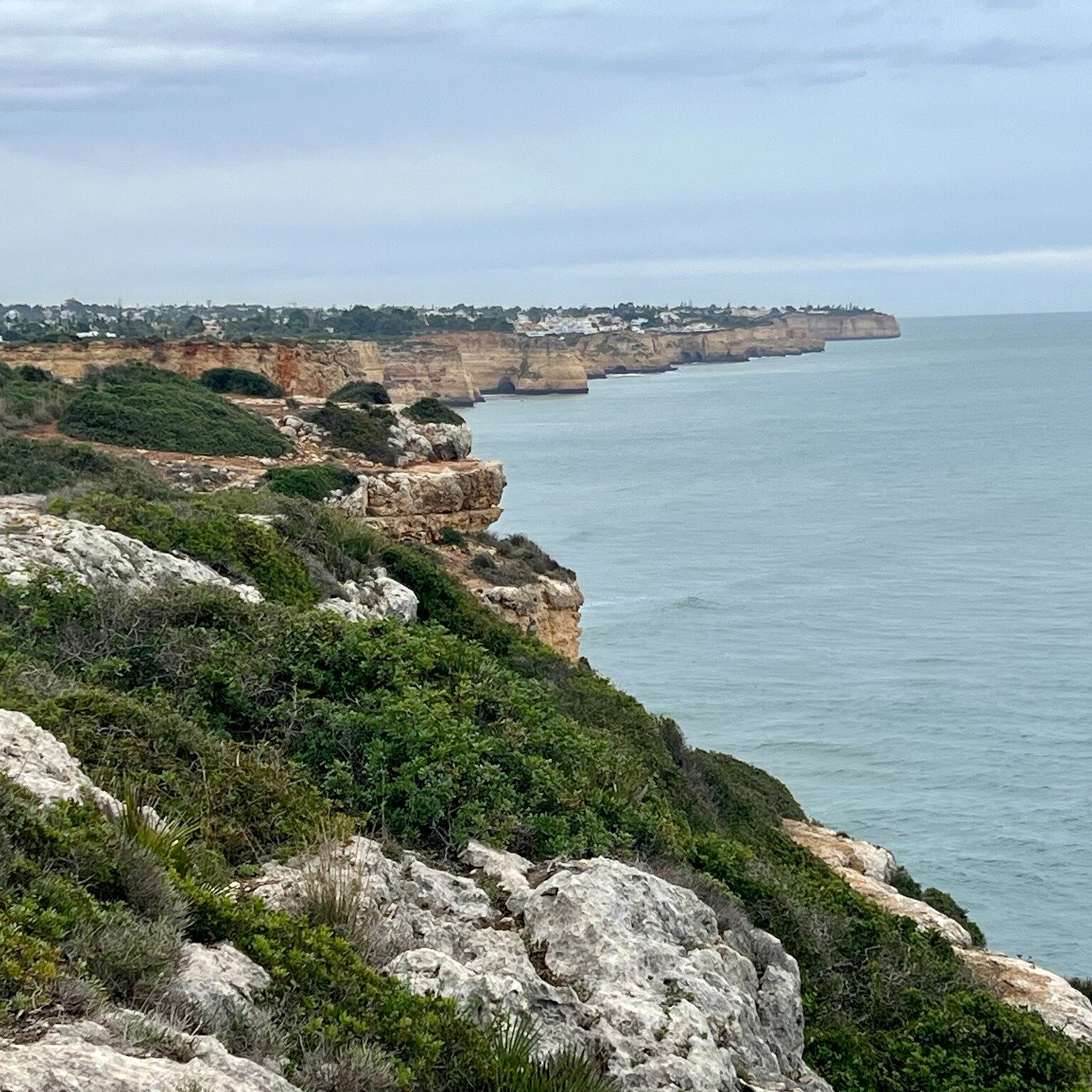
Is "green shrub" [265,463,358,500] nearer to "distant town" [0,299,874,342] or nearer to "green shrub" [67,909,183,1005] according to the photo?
"green shrub" [67,909,183,1005]

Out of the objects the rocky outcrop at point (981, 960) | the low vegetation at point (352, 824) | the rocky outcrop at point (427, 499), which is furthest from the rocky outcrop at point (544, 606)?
the low vegetation at point (352, 824)

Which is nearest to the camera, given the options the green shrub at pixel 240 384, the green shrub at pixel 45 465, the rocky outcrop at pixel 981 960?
the rocky outcrop at pixel 981 960

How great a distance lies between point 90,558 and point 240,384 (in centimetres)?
2907

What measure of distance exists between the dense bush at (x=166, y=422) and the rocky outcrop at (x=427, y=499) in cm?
321

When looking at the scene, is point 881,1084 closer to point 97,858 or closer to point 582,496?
point 97,858

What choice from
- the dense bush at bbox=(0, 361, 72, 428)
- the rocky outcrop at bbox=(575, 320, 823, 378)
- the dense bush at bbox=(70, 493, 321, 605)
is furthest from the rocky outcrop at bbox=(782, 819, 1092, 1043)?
the rocky outcrop at bbox=(575, 320, 823, 378)

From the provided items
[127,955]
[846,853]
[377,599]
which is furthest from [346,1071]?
[846,853]

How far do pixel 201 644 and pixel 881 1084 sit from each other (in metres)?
4.83

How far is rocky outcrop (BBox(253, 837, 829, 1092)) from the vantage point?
5.07m

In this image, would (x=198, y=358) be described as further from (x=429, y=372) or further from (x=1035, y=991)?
(x=429, y=372)

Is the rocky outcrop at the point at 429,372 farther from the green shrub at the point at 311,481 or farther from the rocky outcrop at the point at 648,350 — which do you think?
the green shrub at the point at 311,481

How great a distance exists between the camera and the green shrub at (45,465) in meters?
15.8

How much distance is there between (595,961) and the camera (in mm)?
5547

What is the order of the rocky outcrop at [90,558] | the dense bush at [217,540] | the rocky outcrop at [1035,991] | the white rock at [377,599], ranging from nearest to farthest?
the rocky outcrop at [1035,991], the rocky outcrop at [90,558], the dense bush at [217,540], the white rock at [377,599]
